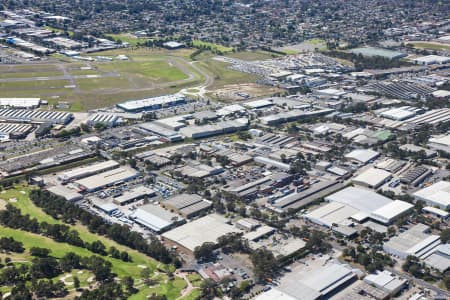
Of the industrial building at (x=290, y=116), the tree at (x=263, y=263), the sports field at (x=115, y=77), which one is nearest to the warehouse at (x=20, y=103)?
the sports field at (x=115, y=77)

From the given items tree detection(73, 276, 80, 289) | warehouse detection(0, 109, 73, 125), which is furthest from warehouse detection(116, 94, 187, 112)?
tree detection(73, 276, 80, 289)

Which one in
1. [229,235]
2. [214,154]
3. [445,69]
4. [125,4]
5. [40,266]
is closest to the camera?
[40,266]

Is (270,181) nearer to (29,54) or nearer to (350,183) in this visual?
(350,183)

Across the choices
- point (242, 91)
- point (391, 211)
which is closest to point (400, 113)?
point (242, 91)

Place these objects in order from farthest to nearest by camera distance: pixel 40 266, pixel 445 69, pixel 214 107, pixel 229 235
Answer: pixel 445 69, pixel 214 107, pixel 229 235, pixel 40 266

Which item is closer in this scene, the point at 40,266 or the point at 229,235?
the point at 40,266

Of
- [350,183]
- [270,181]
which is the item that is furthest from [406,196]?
[270,181]

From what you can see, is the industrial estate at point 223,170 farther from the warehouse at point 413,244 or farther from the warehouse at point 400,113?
the warehouse at point 400,113

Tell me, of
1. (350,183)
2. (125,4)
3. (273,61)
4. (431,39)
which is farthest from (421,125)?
(125,4)
